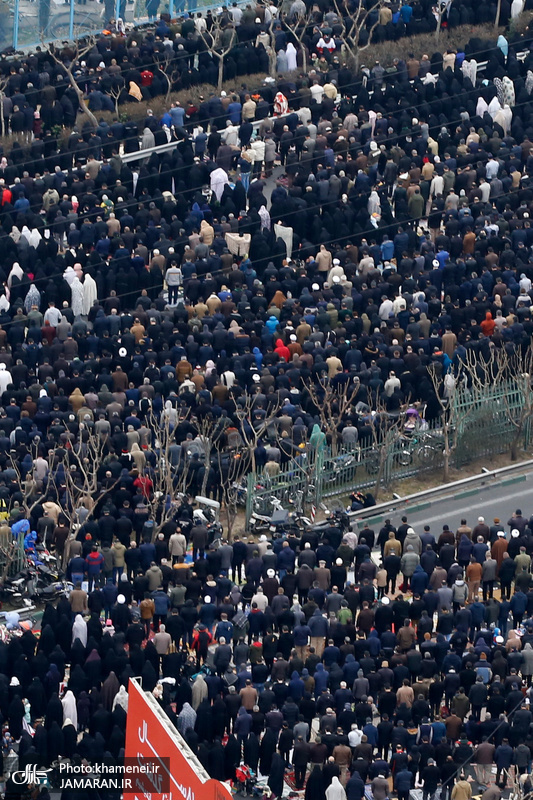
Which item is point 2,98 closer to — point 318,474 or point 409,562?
point 318,474

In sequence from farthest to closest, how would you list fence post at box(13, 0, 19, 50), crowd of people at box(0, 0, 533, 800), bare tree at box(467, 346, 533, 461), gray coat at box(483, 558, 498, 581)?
fence post at box(13, 0, 19, 50) → bare tree at box(467, 346, 533, 461) → gray coat at box(483, 558, 498, 581) → crowd of people at box(0, 0, 533, 800)

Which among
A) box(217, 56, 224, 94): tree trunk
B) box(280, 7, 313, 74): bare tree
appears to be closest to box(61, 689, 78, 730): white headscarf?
box(217, 56, 224, 94): tree trunk

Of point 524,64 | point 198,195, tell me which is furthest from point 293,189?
point 524,64

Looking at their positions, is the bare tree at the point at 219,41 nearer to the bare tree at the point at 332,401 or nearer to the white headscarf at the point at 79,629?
the bare tree at the point at 332,401

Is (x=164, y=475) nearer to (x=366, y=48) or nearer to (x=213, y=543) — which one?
(x=213, y=543)

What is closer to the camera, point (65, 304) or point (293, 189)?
Answer: point (65, 304)

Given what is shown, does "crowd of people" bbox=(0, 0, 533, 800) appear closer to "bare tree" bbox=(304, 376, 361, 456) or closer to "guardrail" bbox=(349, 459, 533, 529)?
"bare tree" bbox=(304, 376, 361, 456)
